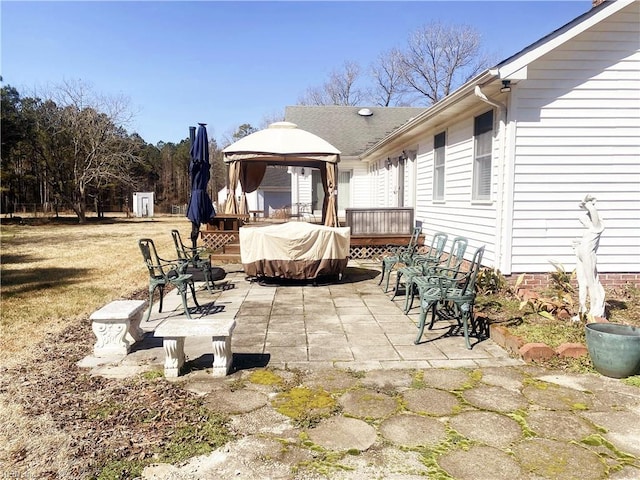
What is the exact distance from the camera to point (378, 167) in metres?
17.0

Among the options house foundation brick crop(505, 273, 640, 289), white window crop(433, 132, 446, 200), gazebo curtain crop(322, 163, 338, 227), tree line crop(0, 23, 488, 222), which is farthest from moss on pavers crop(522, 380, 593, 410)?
tree line crop(0, 23, 488, 222)

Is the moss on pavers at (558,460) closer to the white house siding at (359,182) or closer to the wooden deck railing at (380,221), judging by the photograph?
the wooden deck railing at (380,221)

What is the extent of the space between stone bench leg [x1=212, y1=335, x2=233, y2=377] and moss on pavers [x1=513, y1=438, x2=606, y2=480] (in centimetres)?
239

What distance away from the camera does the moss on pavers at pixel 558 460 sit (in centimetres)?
242

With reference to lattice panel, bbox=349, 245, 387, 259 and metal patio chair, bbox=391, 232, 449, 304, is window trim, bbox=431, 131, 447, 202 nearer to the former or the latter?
lattice panel, bbox=349, 245, 387, 259

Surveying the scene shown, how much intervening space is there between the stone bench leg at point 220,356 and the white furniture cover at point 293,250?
3555 mm

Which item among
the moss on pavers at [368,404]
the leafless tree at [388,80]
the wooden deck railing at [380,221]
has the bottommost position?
the moss on pavers at [368,404]

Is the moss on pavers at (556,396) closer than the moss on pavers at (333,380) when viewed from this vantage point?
Yes

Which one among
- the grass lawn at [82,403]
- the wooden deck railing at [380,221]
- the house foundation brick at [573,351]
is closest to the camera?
the grass lawn at [82,403]

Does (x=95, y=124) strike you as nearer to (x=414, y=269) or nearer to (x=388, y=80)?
(x=388, y=80)

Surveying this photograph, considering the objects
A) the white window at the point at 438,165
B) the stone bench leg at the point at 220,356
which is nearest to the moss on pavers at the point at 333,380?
the stone bench leg at the point at 220,356

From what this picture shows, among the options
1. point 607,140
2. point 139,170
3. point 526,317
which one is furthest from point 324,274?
point 139,170

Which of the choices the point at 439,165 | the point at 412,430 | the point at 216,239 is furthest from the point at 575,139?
the point at 216,239

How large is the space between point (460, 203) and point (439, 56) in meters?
26.6
